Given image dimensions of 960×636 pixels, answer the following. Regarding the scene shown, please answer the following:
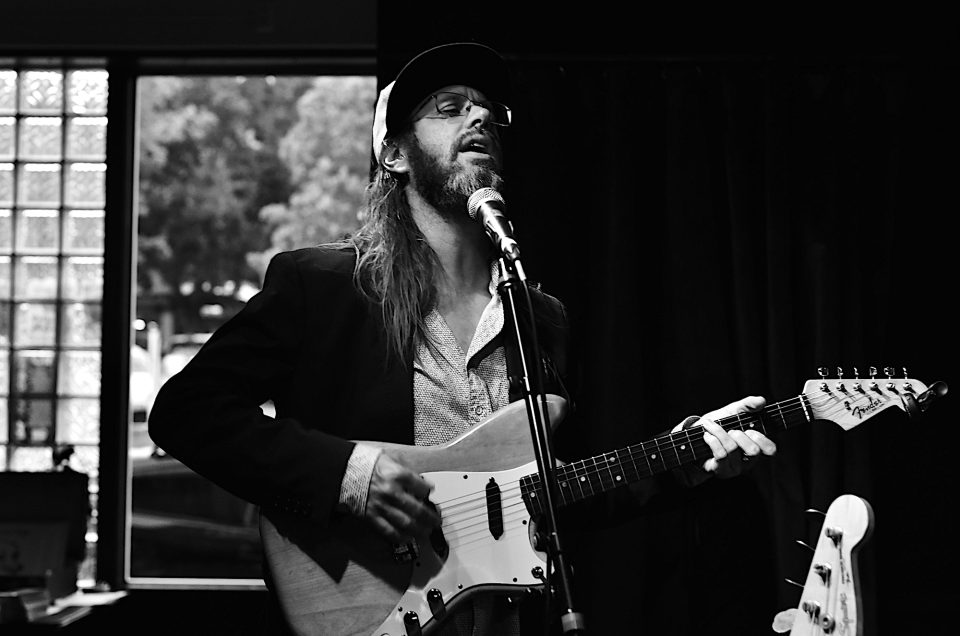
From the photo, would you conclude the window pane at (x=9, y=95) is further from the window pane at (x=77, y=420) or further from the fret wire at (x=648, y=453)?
the fret wire at (x=648, y=453)

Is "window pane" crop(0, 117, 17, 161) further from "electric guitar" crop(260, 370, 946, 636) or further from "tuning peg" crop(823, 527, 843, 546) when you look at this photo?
"tuning peg" crop(823, 527, 843, 546)

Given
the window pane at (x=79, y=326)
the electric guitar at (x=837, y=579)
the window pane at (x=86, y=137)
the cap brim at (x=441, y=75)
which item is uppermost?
→ the window pane at (x=86, y=137)

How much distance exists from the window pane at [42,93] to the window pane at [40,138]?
43mm

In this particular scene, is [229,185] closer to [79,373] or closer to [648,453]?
[79,373]

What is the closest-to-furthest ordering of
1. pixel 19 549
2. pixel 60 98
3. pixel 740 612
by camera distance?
pixel 740 612 < pixel 19 549 < pixel 60 98

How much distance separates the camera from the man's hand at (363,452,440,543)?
5.24 ft

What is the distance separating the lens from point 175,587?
354 cm

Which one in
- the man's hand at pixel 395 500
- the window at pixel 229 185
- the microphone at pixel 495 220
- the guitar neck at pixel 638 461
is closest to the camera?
the microphone at pixel 495 220

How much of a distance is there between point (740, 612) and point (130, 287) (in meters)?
2.60

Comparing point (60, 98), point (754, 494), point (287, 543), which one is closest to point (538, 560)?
point (287, 543)

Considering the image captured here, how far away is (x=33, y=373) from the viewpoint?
3803 millimetres

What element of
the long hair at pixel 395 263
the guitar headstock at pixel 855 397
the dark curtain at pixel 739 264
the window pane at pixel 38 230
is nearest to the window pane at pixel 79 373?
the window pane at pixel 38 230

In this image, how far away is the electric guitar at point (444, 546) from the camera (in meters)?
1.64

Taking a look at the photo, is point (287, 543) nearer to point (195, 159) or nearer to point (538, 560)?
point (538, 560)
